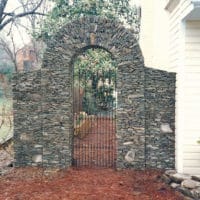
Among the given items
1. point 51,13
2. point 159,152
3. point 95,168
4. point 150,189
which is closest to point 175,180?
point 150,189

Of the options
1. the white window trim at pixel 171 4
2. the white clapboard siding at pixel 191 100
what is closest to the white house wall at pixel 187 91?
the white clapboard siding at pixel 191 100

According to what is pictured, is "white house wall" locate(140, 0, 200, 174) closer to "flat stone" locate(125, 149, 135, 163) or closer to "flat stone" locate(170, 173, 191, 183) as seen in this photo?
"flat stone" locate(170, 173, 191, 183)

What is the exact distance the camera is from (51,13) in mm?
16312

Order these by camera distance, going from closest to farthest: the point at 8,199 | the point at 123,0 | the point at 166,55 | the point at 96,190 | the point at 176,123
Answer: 1. the point at 8,199
2. the point at 96,190
3. the point at 176,123
4. the point at 166,55
5. the point at 123,0

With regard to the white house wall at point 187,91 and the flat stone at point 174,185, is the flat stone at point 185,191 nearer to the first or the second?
the flat stone at point 174,185

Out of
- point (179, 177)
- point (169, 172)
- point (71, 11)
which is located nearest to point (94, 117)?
point (169, 172)

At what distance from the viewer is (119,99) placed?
8797 millimetres

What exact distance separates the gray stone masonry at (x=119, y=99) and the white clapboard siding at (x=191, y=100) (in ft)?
2.64

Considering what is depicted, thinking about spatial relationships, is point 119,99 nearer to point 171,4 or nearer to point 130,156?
point 130,156

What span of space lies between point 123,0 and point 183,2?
1079 centimetres

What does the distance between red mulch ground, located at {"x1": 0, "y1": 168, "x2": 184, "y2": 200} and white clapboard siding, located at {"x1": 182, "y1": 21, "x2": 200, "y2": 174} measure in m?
0.80

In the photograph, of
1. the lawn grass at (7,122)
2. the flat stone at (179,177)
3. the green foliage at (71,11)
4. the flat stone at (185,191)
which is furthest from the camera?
the green foliage at (71,11)

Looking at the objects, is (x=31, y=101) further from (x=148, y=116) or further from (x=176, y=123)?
(x=176, y=123)

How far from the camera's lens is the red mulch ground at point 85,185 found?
7.14m
